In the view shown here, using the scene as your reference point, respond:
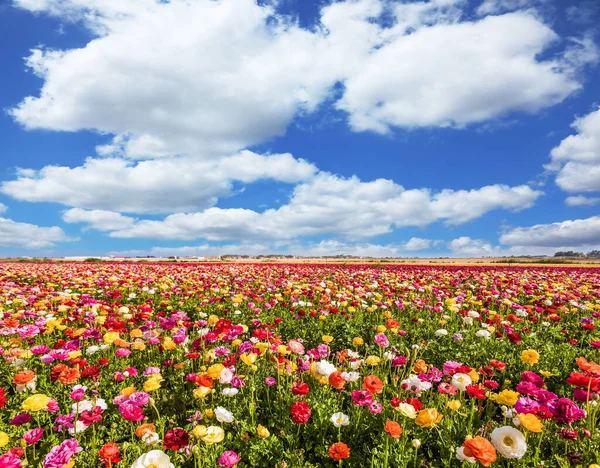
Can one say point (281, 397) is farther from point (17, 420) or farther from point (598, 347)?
point (598, 347)

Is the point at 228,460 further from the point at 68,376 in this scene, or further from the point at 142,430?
the point at 68,376

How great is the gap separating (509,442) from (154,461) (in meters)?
2.43

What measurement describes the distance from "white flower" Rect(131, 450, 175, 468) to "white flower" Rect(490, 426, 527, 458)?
2239 mm

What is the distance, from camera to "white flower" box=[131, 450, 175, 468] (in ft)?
7.60

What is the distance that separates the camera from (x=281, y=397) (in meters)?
4.27

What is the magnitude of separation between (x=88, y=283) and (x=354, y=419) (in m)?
9.73

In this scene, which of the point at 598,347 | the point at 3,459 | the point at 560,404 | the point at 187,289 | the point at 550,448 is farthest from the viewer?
the point at 187,289

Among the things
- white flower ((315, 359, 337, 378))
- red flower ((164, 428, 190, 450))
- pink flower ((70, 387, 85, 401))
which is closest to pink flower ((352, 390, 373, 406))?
white flower ((315, 359, 337, 378))

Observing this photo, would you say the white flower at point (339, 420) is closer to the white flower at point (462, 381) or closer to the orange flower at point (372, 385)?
the orange flower at point (372, 385)

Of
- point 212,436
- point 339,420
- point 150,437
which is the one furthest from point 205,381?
point 339,420

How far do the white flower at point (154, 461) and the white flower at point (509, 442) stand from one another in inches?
88.2

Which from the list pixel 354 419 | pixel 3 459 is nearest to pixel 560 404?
pixel 354 419

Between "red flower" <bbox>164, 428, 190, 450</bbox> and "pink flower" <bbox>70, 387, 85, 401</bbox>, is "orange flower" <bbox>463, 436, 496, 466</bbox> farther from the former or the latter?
"pink flower" <bbox>70, 387, 85, 401</bbox>

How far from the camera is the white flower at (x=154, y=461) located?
91.2 inches
